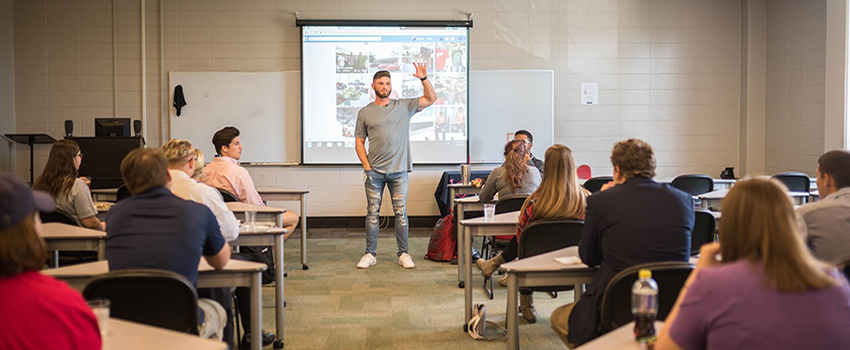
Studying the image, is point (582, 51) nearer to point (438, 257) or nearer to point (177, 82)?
point (438, 257)

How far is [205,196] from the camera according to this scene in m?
3.94

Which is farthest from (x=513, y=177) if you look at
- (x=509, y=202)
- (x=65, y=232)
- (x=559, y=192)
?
(x=65, y=232)

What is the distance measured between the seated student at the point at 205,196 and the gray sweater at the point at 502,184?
2278 millimetres

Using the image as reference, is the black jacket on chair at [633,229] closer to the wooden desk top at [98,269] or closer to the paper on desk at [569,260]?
the paper on desk at [569,260]

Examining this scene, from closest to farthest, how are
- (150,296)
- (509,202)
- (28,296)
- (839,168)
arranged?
1. (28,296)
2. (150,296)
3. (839,168)
4. (509,202)

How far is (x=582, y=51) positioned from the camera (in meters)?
9.28

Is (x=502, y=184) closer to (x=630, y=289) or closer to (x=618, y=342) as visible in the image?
(x=630, y=289)

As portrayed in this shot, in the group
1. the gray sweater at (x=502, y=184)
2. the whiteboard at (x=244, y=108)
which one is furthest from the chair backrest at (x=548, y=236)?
the whiteboard at (x=244, y=108)

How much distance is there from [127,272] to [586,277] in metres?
1.81

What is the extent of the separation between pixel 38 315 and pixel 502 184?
4.37 meters

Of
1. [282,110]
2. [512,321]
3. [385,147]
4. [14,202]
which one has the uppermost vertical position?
[282,110]

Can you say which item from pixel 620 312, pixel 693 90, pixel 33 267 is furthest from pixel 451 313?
pixel 693 90

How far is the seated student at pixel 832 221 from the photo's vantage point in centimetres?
336

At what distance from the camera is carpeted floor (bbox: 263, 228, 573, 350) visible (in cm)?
454
